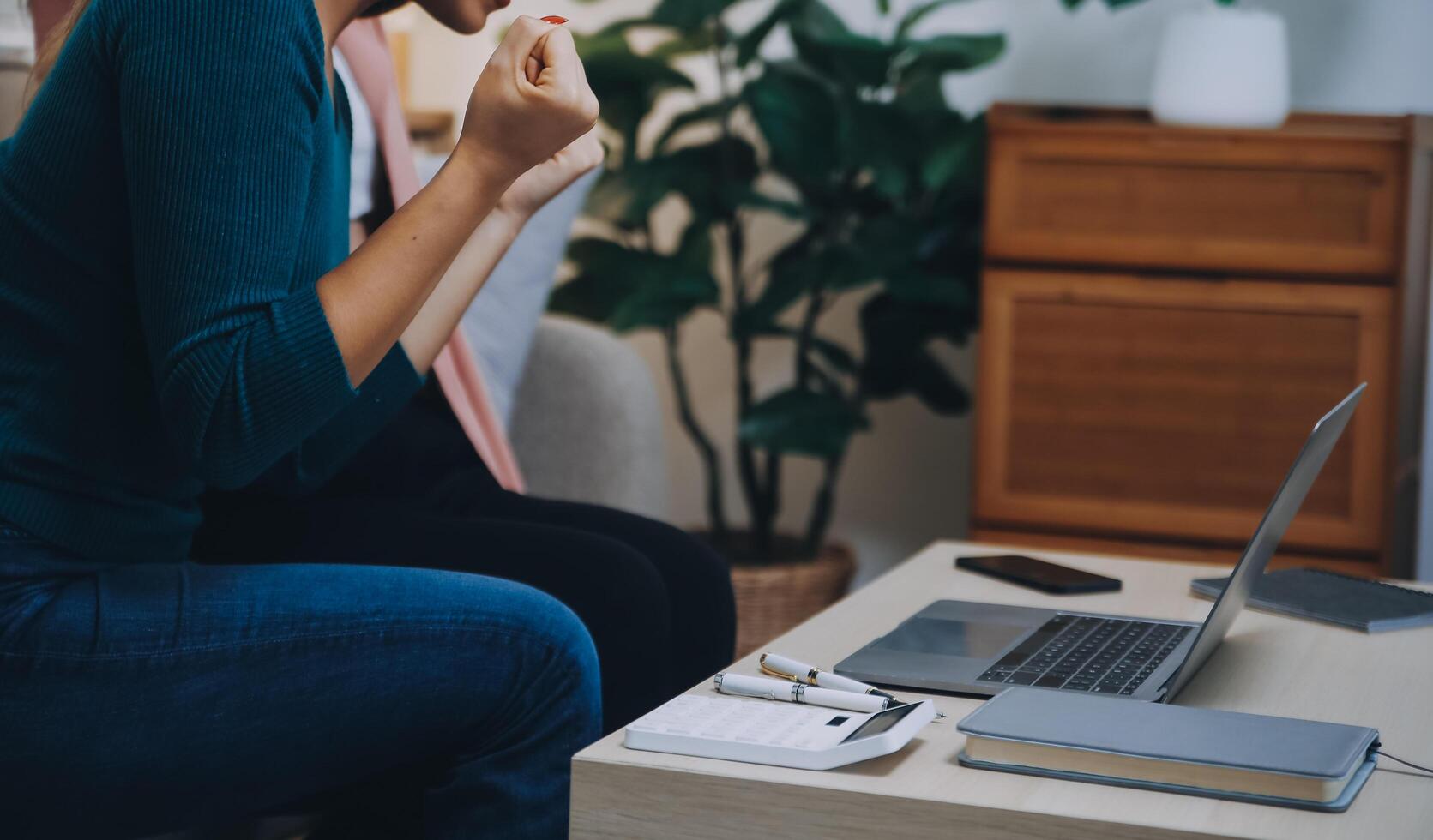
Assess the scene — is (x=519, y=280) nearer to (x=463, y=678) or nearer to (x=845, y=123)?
(x=845, y=123)

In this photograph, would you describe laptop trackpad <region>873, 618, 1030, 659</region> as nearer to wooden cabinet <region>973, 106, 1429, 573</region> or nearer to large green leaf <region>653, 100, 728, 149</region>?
wooden cabinet <region>973, 106, 1429, 573</region>

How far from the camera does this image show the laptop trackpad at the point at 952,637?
3.26ft

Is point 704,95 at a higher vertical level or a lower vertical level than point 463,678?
higher

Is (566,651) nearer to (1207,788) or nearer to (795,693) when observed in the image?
(795,693)

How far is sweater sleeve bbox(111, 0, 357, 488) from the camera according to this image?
0.82 meters

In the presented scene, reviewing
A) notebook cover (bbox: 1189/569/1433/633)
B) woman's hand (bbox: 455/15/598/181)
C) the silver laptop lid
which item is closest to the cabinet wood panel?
notebook cover (bbox: 1189/569/1433/633)

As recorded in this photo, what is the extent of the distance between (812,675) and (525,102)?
370 millimetres

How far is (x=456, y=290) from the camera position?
3.76ft

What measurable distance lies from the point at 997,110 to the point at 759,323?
0.47m

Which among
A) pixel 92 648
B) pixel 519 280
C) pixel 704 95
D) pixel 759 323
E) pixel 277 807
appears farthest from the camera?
pixel 704 95

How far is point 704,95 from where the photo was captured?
2.80 metres

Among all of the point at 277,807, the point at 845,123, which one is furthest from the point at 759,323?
the point at 277,807

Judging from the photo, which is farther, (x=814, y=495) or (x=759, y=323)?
(x=814, y=495)

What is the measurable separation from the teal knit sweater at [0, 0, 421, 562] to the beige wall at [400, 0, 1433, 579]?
1.54 m
